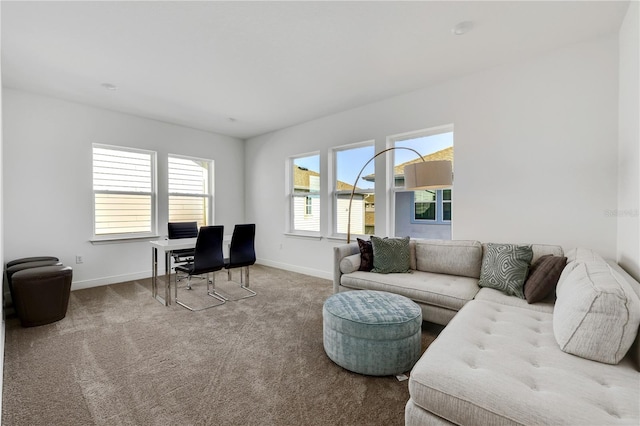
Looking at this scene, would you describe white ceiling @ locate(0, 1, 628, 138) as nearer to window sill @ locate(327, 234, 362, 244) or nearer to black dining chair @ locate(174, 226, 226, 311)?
black dining chair @ locate(174, 226, 226, 311)

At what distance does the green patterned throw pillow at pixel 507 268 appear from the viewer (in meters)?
2.42

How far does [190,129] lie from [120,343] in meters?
4.04

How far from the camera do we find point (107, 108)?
4.36m

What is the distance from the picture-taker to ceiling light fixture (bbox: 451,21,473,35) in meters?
2.39

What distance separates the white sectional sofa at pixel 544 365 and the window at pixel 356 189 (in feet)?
8.68

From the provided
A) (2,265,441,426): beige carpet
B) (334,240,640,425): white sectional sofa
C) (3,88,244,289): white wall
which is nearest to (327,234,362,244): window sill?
(2,265,441,426): beige carpet

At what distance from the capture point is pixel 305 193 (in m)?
5.30

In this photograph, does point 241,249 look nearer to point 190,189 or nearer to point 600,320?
Answer: point 190,189

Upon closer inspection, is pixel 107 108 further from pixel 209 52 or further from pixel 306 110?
pixel 306 110

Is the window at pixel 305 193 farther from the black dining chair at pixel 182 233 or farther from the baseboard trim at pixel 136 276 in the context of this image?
the black dining chair at pixel 182 233

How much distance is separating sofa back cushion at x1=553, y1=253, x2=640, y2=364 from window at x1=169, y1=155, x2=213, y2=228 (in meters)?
5.50

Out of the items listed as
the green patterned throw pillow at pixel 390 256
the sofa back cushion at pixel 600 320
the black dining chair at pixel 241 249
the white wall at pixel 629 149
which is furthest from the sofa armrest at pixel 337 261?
the white wall at pixel 629 149

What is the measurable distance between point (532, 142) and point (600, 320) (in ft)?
7.39

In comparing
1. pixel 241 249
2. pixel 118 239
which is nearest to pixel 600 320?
pixel 241 249
